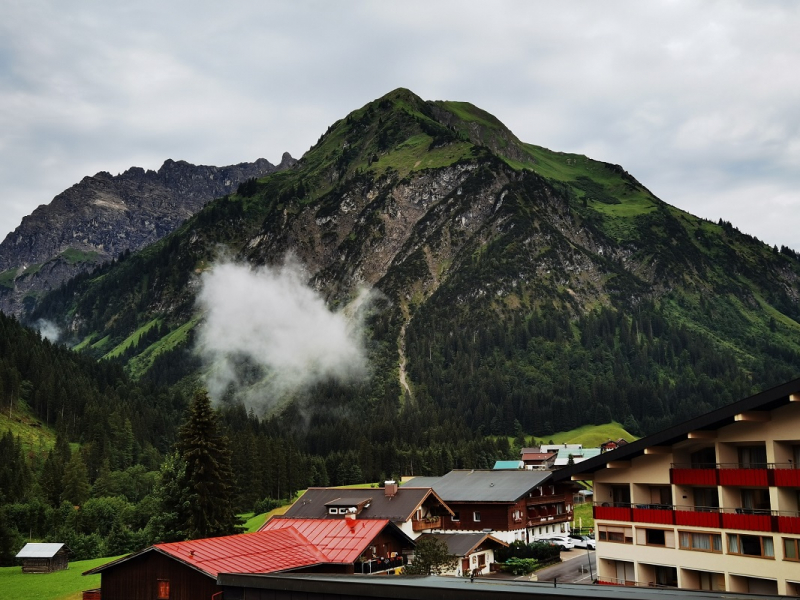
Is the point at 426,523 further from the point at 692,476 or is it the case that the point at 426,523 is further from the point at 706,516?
the point at 706,516

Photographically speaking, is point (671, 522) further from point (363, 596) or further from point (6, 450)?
point (6, 450)

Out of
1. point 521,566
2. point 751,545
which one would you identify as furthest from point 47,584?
point 751,545

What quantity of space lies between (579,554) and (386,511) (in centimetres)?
2403

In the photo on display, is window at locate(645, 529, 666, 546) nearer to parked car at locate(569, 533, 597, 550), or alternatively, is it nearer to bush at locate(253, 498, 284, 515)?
parked car at locate(569, 533, 597, 550)

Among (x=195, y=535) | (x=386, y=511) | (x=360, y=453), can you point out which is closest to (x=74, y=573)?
(x=195, y=535)

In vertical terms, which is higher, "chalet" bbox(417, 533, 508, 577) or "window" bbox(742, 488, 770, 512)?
"window" bbox(742, 488, 770, 512)

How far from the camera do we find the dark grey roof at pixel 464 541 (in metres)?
77.3

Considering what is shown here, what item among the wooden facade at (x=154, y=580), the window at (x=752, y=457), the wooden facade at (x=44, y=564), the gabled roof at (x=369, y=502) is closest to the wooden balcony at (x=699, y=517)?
the window at (x=752, y=457)

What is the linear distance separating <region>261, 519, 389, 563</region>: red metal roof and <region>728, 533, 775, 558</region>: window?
26.4 meters

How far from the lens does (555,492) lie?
105m

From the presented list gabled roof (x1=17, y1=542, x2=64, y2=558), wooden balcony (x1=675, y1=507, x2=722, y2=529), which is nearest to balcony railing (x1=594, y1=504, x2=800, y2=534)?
wooden balcony (x1=675, y1=507, x2=722, y2=529)

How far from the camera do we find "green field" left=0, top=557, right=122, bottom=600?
66.1 m

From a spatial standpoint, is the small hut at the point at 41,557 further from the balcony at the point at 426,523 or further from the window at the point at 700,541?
the window at the point at 700,541

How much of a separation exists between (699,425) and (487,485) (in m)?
67.4
